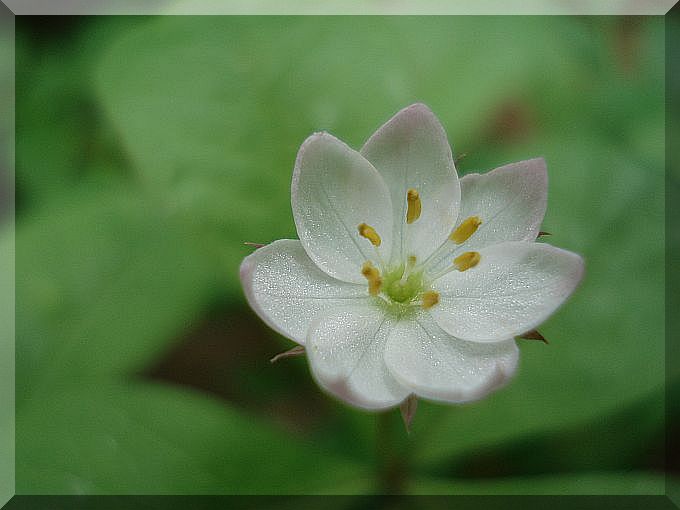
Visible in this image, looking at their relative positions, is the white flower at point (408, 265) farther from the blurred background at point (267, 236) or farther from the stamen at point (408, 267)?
the blurred background at point (267, 236)

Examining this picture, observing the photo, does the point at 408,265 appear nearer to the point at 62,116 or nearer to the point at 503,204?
the point at 503,204

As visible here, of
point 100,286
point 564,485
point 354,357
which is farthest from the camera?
point 100,286

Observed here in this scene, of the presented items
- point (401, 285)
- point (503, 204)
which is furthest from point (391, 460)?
point (503, 204)

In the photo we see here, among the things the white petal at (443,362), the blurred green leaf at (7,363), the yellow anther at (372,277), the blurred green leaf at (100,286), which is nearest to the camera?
the white petal at (443,362)

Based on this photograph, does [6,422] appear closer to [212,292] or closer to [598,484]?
[212,292]

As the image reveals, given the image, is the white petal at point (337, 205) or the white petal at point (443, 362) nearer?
the white petal at point (443, 362)

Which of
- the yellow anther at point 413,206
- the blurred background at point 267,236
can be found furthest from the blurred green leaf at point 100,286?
the yellow anther at point 413,206
